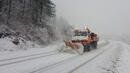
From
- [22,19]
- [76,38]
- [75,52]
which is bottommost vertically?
[75,52]

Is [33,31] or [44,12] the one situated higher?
[44,12]

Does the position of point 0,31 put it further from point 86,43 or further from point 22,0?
point 22,0

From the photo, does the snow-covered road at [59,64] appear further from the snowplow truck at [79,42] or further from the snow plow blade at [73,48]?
the snowplow truck at [79,42]

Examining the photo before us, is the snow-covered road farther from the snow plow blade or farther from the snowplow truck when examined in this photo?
the snowplow truck

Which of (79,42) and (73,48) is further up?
(79,42)

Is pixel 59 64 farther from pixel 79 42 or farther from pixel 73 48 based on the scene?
pixel 79 42

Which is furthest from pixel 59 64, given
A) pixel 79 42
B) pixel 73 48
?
pixel 79 42

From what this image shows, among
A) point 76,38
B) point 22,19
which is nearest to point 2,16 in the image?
point 22,19

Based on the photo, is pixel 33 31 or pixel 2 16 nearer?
pixel 2 16

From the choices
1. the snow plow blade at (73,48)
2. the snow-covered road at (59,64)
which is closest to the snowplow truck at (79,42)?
the snow plow blade at (73,48)

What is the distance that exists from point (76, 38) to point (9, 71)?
11074 mm

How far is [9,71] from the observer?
611cm

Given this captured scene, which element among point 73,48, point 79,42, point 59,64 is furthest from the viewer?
point 79,42

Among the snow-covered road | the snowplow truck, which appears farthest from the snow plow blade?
the snow-covered road
